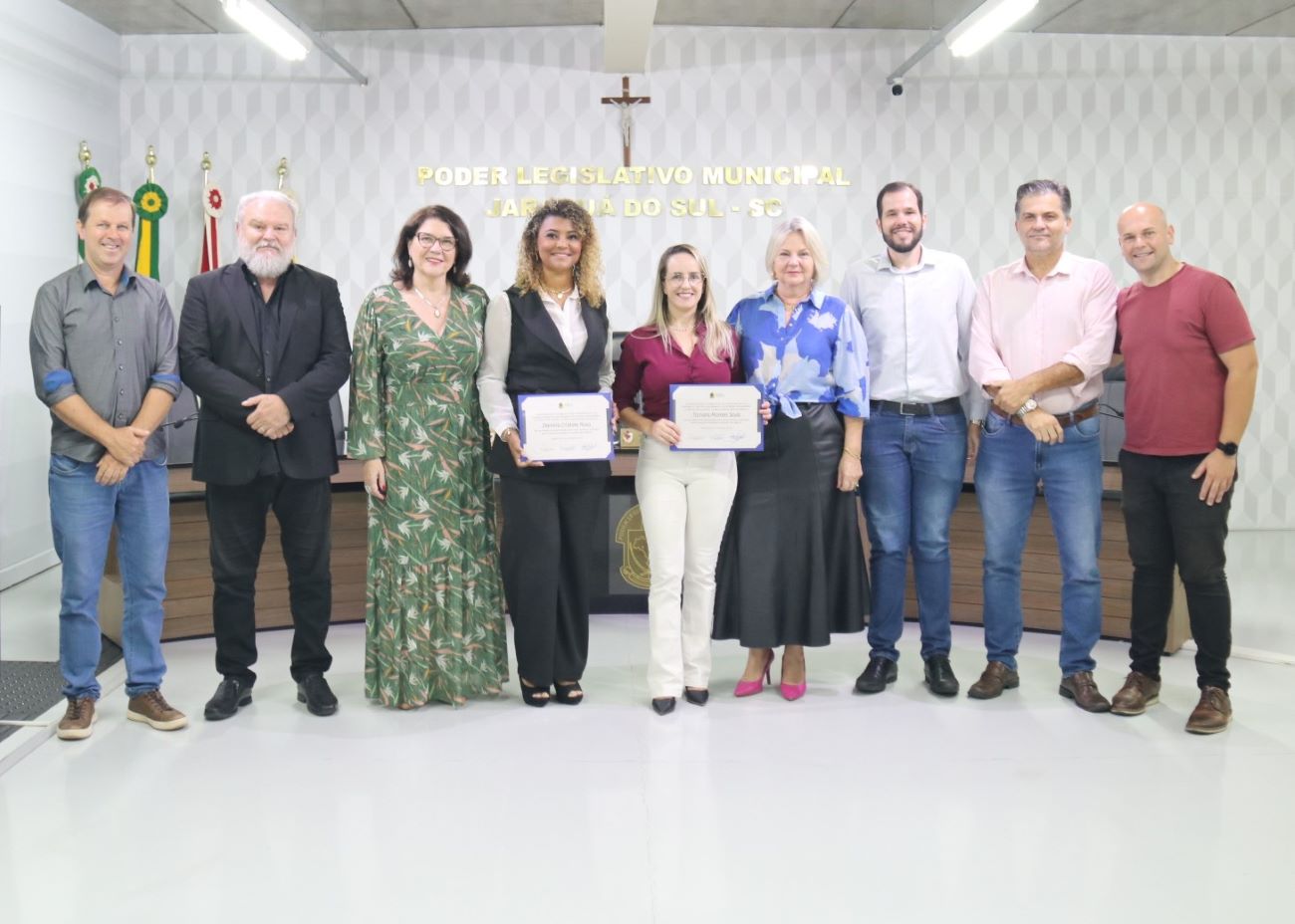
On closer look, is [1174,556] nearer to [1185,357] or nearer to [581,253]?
[1185,357]

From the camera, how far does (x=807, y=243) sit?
3.30 m

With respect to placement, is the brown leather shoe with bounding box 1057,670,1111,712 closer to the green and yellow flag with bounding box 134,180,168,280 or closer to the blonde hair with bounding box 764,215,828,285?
the blonde hair with bounding box 764,215,828,285

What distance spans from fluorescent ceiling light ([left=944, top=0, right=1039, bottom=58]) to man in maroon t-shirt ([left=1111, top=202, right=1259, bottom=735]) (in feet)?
8.00

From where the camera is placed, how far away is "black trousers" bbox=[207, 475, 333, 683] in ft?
10.6

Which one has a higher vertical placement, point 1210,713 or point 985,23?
point 985,23

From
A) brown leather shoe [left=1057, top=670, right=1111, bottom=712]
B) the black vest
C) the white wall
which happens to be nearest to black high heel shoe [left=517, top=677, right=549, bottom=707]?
the black vest

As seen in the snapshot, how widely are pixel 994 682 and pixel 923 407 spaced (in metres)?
0.97

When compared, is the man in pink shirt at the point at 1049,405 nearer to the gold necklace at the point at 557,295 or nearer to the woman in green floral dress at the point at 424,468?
the gold necklace at the point at 557,295

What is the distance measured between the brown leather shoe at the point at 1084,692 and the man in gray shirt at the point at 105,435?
9.35 ft

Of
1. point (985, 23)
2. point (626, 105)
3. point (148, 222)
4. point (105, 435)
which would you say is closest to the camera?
point (105, 435)

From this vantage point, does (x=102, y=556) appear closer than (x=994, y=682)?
Yes

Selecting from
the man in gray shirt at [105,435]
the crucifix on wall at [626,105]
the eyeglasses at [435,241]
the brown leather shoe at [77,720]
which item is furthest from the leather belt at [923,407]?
the crucifix on wall at [626,105]

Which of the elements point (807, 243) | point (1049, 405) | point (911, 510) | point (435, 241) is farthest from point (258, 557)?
point (1049, 405)

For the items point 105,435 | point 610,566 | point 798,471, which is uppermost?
point 105,435
